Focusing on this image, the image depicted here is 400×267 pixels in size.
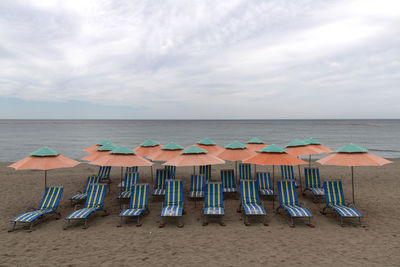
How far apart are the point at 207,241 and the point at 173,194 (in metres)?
1.93

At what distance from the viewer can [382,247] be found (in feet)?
16.1

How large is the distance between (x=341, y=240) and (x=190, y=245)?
3343mm

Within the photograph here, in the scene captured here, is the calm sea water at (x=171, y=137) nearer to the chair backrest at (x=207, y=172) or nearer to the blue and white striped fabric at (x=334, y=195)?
the chair backrest at (x=207, y=172)

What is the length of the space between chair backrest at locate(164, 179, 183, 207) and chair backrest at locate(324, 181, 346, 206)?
427cm

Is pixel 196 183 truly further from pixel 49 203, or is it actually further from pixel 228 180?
pixel 49 203

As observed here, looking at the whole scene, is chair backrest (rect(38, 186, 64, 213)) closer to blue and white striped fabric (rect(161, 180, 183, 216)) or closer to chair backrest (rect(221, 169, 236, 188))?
blue and white striped fabric (rect(161, 180, 183, 216))

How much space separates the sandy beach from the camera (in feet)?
14.7

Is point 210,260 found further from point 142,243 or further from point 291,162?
point 291,162

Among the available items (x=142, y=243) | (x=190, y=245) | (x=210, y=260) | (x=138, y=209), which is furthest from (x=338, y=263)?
(x=138, y=209)

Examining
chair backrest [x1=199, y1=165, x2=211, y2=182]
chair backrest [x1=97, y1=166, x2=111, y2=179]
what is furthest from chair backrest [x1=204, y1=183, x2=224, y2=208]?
chair backrest [x1=97, y1=166, x2=111, y2=179]

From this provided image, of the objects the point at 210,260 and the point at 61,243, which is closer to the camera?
the point at 210,260

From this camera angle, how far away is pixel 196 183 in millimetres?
8391

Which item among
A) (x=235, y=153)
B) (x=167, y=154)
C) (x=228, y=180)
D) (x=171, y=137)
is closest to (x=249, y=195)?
(x=235, y=153)

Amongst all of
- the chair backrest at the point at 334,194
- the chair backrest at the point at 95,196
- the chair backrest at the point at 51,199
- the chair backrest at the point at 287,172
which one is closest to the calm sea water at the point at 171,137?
the chair backrest at the point at 51,199
